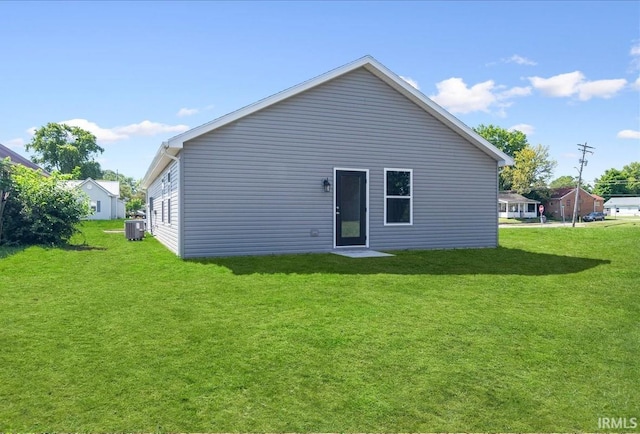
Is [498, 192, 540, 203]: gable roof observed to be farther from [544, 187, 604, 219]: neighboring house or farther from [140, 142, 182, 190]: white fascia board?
[140, 142, 182, 190]: white fascia board

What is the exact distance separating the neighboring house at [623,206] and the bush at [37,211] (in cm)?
8658

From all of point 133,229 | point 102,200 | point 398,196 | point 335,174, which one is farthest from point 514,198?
point 133,229

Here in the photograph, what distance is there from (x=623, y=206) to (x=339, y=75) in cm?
8470

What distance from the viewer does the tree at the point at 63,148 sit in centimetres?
6075

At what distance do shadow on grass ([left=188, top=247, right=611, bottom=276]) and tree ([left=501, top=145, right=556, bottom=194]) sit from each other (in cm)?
5487

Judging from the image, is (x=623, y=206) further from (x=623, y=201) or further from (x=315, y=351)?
(x=315, y=351)

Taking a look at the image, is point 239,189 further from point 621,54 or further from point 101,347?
point 621,54

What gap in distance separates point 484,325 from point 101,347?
4153 millimetres

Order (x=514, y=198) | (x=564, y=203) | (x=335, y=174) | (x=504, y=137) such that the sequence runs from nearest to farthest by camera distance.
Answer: (x=335, y=174) → (x=514, y=198) → (x=564, y=203) → (x=504, y=137)

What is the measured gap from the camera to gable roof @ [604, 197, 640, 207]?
73500 mm

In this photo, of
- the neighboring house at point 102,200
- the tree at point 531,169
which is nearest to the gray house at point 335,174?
the neighboring house at point 102,200

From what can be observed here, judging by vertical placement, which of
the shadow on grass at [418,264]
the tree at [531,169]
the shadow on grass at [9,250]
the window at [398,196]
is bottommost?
the shadow on grass at [418,264]

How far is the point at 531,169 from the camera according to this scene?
59.8 metres

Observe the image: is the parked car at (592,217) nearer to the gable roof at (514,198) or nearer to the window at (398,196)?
the gable roof at (514,198)
